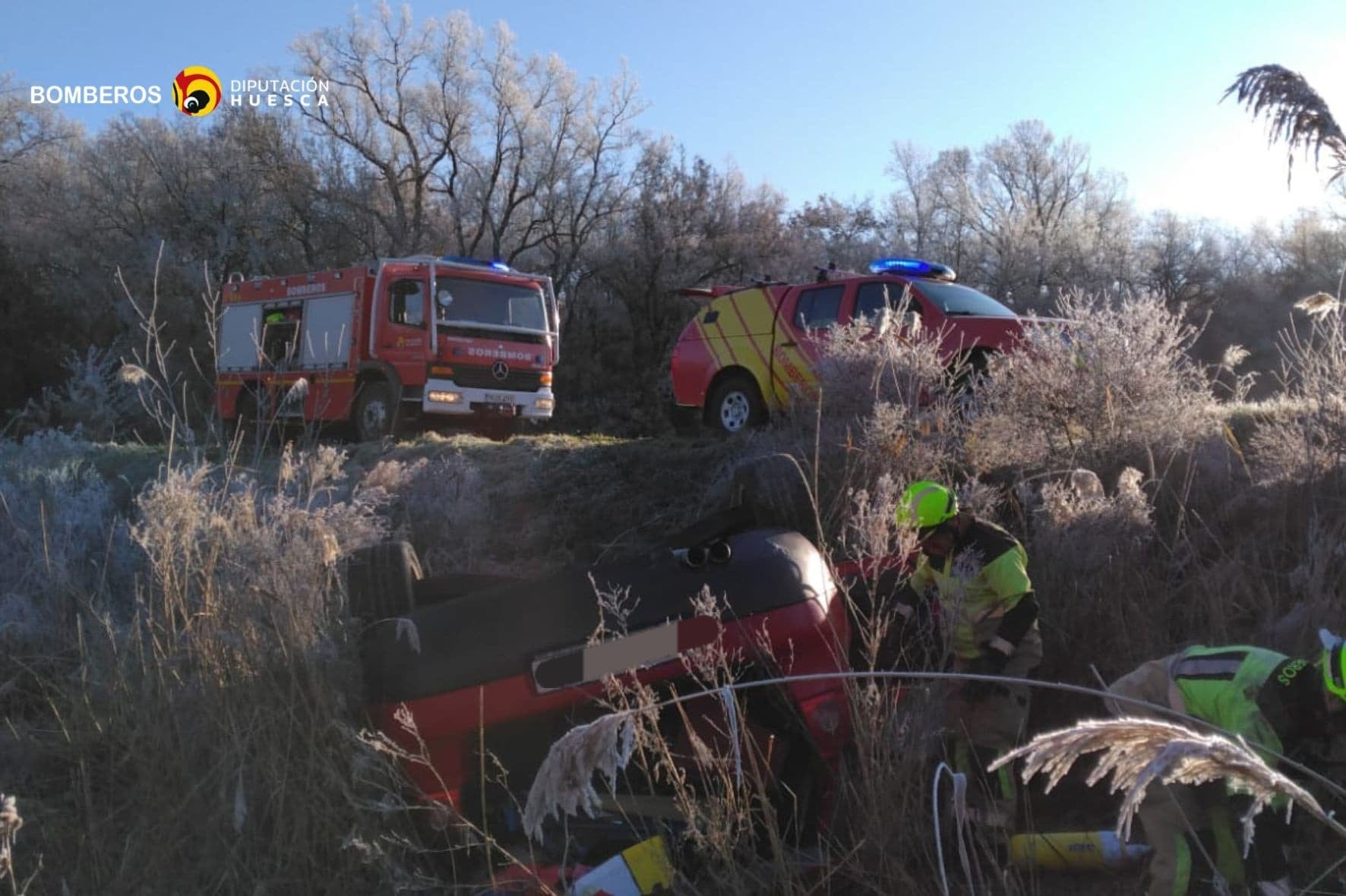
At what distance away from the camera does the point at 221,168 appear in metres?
29.1

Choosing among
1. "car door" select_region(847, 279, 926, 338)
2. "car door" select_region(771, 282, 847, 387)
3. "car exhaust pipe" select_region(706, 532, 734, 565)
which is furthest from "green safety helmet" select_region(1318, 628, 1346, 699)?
"car door" select_region(771, 282, 847, 387)

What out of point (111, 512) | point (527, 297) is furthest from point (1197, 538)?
point (527, 297)

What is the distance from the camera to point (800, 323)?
9.62 meters

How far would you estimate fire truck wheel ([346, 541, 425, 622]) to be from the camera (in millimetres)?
4223

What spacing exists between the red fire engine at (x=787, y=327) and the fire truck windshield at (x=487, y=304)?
361cm

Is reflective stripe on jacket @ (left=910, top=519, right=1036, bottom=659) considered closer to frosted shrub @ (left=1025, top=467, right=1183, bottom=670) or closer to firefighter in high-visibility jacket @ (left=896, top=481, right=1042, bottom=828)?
firefighter in high-visibility jacket @ (left=896, top=481, right=1042, bottom=828)

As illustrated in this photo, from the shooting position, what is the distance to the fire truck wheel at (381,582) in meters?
4.22

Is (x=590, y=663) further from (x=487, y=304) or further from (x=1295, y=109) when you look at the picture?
(x=487, y=304)

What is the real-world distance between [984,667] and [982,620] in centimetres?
17

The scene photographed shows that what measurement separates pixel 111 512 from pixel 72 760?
4187mm

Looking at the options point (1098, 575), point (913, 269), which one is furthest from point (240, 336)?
point (1098, 575)

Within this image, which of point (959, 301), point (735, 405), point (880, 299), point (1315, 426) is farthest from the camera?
point (735, 405)

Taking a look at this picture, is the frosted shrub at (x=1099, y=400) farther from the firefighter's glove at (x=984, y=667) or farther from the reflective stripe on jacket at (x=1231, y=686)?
the reflective stripe on jacket at (x=1231, y=686)

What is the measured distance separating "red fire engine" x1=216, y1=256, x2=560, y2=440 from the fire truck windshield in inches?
0.5
